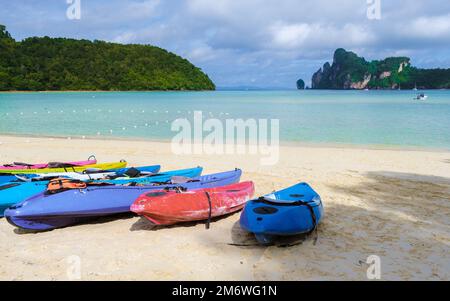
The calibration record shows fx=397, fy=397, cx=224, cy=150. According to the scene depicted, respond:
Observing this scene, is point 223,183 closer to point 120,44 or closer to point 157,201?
point 157,201

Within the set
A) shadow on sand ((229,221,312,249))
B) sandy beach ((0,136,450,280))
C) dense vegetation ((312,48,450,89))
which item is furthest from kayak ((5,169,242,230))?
dense vegetation ((312,48,450,89))

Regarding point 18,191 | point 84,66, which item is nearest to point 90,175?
point 18,191

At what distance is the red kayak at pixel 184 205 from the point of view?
5609mm

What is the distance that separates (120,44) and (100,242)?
120426 mm

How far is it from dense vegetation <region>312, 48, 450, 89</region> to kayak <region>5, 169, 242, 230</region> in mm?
159216

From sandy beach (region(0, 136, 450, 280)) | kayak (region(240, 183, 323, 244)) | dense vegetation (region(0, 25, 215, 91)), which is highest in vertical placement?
dense vegetation (region(0, 25, 215, 91))

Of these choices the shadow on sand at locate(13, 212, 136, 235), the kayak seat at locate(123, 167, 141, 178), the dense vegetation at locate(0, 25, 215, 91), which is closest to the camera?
the shadow on sand at locate(13, 212, 136, 235)

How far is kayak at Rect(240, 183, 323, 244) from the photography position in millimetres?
5082

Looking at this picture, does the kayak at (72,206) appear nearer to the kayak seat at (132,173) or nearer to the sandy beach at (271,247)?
A: the sandy beach at (271,247)

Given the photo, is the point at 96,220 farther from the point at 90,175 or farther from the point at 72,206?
the point at 90,175

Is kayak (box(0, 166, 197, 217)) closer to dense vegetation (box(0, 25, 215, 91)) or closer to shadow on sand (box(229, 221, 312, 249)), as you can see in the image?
shadow on sand (box(229, 221, 312, 249))

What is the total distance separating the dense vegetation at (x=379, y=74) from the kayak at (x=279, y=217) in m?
158
